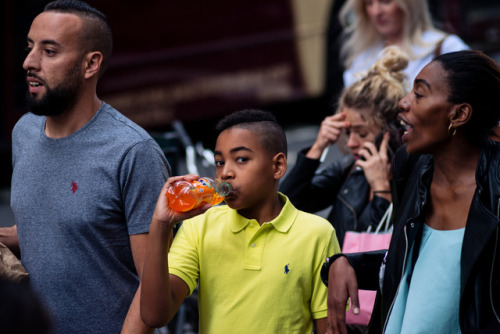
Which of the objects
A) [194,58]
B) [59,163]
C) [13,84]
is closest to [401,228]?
[59,163]

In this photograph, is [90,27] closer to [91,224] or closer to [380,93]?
[91,224]

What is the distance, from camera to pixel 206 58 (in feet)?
33.3

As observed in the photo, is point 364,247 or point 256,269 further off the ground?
point 256,269

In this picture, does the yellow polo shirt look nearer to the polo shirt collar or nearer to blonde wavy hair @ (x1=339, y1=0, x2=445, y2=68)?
the polo shirt collar

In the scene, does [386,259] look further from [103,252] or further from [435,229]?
[103,252]

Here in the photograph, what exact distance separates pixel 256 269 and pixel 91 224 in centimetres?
65

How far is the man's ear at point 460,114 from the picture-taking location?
293 cm

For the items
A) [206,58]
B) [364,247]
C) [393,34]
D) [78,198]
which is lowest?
[206,58]

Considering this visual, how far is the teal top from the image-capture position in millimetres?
2816

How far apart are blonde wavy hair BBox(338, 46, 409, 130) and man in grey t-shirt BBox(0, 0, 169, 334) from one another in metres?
1.35

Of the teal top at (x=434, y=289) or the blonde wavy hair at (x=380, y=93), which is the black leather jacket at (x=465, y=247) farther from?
the blonde wavy hair at (x=380, y=93)

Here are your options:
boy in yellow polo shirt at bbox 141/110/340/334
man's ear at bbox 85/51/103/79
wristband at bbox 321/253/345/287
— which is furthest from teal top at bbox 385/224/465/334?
man's ear at bbox 85/51/103/79

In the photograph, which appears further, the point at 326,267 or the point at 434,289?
the point at 326,267

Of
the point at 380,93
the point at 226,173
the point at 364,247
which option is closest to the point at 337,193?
the point at 380,93
